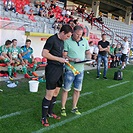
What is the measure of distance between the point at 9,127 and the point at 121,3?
94.5 ft

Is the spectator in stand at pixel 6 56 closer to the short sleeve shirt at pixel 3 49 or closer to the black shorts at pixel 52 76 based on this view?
the short sleeve shirt at pixel 3 49

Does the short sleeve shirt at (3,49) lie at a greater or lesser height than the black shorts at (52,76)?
greater

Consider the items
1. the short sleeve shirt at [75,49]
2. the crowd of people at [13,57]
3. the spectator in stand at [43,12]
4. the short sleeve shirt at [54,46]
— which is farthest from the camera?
the spectator in stand at [43,12]

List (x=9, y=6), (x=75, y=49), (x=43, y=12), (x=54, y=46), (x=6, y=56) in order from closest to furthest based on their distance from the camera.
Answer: (x=54, y=46) → (x=75, y=49) → (x=6, y=56) → (x=9, y=6) → (x=43, y=12)

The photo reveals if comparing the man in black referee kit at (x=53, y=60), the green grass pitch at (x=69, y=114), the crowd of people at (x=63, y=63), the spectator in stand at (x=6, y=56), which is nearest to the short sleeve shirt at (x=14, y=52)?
the spectator in stand at (x=6, y=56)

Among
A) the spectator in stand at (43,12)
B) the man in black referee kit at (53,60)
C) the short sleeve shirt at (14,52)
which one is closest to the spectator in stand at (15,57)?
the short sleeve shirt at (14,52)

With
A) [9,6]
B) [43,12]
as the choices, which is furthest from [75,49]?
[43,12]

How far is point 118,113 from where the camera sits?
482cm

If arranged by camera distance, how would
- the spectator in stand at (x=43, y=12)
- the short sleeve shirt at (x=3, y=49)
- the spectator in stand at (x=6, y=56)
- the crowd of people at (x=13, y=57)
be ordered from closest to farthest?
1. the spectator in stand at (x=6, y=56)
2. the crowd of people at (x=13, y=57)
3. the short sleeve shirt at (x=3, y=49)
4. the spectator in stand at (x=43, y=12)

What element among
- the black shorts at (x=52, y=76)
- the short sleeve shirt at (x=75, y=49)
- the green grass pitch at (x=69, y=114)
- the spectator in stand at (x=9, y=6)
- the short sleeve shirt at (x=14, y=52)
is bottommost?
the green grass pitch at (x=69, y=114)

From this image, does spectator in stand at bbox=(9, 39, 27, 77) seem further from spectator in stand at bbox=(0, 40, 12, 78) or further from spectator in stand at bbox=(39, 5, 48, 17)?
spectator in stand at bbox=(39, 5, 48, 17)

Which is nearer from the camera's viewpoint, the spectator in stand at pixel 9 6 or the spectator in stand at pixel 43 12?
the spectator in stand at pixel 9 6

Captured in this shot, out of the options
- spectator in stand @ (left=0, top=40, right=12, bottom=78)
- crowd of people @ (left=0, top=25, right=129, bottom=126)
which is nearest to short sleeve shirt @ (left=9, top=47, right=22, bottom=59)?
spectator in stand @ (left=0, top=40, right=12, bottom=78)

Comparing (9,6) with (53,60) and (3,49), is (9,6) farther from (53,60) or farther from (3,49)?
(53,60)
